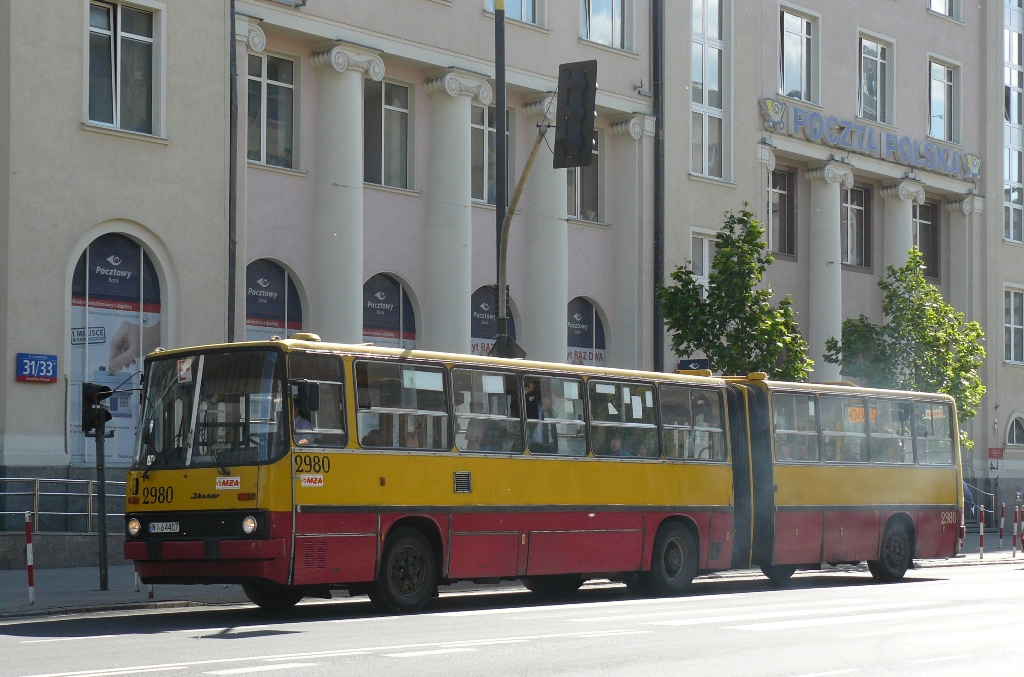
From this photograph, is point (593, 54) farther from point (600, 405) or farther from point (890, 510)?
point (600, 405)

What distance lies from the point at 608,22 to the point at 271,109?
31.7ft

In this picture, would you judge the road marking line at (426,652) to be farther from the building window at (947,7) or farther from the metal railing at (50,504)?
the building window at (947,7)

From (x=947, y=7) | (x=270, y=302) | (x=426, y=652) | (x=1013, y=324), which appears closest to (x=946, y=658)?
(x=426, y=652)

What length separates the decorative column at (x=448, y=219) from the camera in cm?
3092

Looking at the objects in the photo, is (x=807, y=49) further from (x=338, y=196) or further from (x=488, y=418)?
(x=488, y=418)

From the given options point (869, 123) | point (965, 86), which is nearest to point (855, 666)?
point (869, 123)

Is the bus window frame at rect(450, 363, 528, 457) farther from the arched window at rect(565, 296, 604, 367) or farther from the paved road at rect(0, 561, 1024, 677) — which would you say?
the arched window at rect(565, 296, 604, 367)

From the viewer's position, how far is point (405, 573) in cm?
1714

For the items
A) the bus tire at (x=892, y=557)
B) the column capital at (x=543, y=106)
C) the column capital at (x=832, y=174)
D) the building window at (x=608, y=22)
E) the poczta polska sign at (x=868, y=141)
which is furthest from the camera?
the column capital at (x=832, y=174)

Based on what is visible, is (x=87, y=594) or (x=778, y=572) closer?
(x=87, y=594)

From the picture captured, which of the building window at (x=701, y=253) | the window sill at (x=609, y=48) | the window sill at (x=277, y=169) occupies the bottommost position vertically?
the building window at (x=701, y=253)

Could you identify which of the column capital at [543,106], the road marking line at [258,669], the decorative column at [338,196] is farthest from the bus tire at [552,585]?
the column capital at [543,106]

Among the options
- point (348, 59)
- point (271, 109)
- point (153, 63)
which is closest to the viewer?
point (153, 63)

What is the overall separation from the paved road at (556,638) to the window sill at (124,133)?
376 inches
